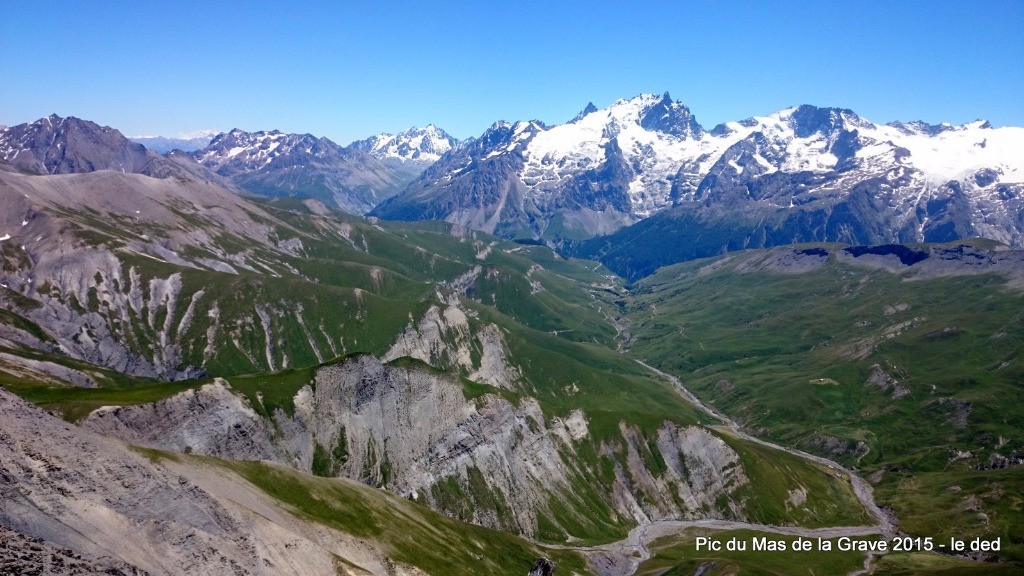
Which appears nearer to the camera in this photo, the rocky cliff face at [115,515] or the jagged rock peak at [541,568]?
the rocky cliff face at [115,515]

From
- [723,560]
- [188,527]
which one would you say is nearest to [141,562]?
[188,527]

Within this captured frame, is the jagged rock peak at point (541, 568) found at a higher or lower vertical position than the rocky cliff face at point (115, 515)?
lower

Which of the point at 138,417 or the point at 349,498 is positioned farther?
the point at 138,417

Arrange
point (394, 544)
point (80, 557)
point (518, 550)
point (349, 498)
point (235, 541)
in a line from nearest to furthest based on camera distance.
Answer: point (80, 557)
point (235, 541)
point (394, 544)
point (349, 498)
point (518, 550)

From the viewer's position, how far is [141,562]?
83.2m

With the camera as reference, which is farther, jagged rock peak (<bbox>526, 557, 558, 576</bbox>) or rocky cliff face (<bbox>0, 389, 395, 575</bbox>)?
jagged rock peak (<bbox>526, 557, 558, 576</bbox>)

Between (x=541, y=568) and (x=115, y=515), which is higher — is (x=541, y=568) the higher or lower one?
the lower one

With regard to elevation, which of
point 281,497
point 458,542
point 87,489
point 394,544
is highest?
point 87,489

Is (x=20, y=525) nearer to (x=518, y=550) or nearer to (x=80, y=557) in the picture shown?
(x=80, y=557)

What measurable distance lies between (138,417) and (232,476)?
70.6 m

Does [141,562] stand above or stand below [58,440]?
below

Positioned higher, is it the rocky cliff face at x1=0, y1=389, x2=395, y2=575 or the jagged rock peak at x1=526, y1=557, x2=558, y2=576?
the rocky cliff face at x1=0, y1=389, x2=395, y2=575

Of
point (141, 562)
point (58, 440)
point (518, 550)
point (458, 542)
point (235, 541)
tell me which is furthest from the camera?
point (518, 550)

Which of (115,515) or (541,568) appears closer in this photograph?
(115,515)
